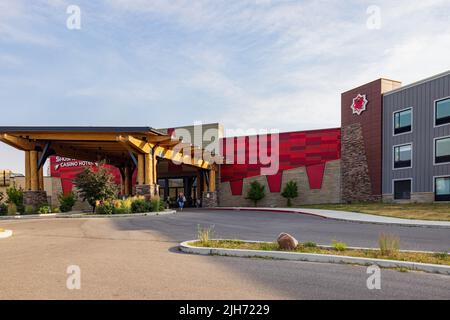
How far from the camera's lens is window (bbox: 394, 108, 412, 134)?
28.8 metres

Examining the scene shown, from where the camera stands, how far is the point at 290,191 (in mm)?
34625

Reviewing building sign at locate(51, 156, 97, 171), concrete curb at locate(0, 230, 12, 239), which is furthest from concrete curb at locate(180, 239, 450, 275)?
building sign at locate(51, 156, 97, 171)

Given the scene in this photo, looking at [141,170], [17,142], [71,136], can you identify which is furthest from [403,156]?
[17,142]

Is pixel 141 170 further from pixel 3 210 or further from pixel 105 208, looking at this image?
pixel 3 210

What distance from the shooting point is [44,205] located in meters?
25.2

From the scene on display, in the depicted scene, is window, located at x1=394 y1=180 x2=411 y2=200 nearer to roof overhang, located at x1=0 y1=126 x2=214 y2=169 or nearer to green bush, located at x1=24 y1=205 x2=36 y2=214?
roof overhang, located at x1=0 y1=126 x2=214 y2=169

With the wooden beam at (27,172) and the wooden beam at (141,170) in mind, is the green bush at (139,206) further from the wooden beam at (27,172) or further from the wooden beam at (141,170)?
the wooden beam at (27,172)

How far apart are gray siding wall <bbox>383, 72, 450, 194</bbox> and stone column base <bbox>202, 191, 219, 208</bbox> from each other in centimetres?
1709

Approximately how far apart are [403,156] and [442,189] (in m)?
4.16

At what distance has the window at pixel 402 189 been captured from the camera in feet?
93.5

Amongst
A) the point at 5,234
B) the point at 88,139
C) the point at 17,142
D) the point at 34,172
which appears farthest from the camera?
the point at 34,172

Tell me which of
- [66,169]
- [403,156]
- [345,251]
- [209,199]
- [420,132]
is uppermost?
[420,132]
